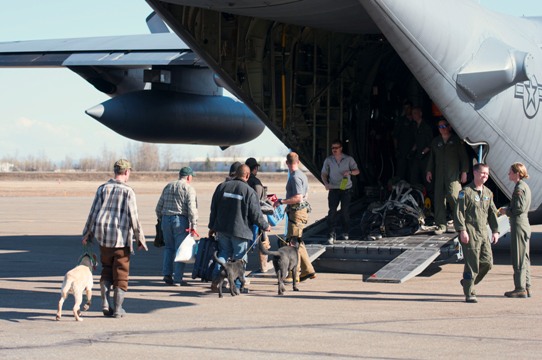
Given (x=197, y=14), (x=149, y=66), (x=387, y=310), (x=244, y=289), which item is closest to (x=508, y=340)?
(x=387, y=310)

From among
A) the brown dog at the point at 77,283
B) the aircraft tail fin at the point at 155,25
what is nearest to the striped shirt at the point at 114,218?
the brown dog at the point at 77,283

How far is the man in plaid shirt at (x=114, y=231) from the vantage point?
385 inches

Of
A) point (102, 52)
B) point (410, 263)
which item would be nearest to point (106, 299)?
point (410, 263)

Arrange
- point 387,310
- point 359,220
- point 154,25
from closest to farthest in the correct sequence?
point 387,310 < point 359,220 < point 154,25

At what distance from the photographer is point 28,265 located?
578 inches

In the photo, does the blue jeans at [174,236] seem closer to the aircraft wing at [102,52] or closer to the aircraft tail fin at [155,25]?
the aircraft wing at [102,52]

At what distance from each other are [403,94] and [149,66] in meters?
4.76

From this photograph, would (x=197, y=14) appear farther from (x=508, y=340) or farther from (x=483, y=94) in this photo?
(x=508, y=340)

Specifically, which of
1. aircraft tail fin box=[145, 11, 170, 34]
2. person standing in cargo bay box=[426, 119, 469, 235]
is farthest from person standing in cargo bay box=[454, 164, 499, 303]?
aircraft tail fin box=[145, 11, 170, 34]

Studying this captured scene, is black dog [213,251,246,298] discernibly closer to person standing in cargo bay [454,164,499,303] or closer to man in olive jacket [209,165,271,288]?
man in olive jacket [209,165,271,288]

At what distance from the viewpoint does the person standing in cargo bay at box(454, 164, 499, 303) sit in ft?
35.5

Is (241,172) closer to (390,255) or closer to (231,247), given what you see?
(231,247)

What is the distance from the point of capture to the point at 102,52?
18.2m

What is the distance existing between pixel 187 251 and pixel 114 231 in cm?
254
